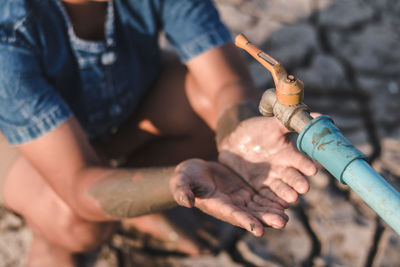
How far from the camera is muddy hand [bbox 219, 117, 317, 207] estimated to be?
1.18 metres

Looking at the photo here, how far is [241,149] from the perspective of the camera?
53.4 inches

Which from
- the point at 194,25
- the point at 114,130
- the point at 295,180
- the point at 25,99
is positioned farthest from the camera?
the point at 114,130

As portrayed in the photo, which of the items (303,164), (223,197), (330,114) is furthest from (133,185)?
(330,114)

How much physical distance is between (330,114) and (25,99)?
1.61 meters

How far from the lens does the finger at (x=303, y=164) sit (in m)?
1.18

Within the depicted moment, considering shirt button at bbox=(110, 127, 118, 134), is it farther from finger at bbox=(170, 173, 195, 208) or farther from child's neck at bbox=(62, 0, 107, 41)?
finger at bbox=(170, 173, 195, 208)

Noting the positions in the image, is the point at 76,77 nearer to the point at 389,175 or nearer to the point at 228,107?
the point at 228,107

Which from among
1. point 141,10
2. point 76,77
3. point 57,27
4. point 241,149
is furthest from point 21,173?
point 241,149

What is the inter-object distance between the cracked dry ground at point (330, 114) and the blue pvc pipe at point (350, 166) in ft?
3.12

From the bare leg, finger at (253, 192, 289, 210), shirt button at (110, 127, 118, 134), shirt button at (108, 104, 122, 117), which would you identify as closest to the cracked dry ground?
the bare leg

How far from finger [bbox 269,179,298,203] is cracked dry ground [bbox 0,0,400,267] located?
0.70 meters

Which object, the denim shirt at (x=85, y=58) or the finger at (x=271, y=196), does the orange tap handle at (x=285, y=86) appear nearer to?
the finger at (x=271, y=196)

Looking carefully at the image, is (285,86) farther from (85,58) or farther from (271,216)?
(85,58)

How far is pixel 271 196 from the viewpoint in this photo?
1209 mm
